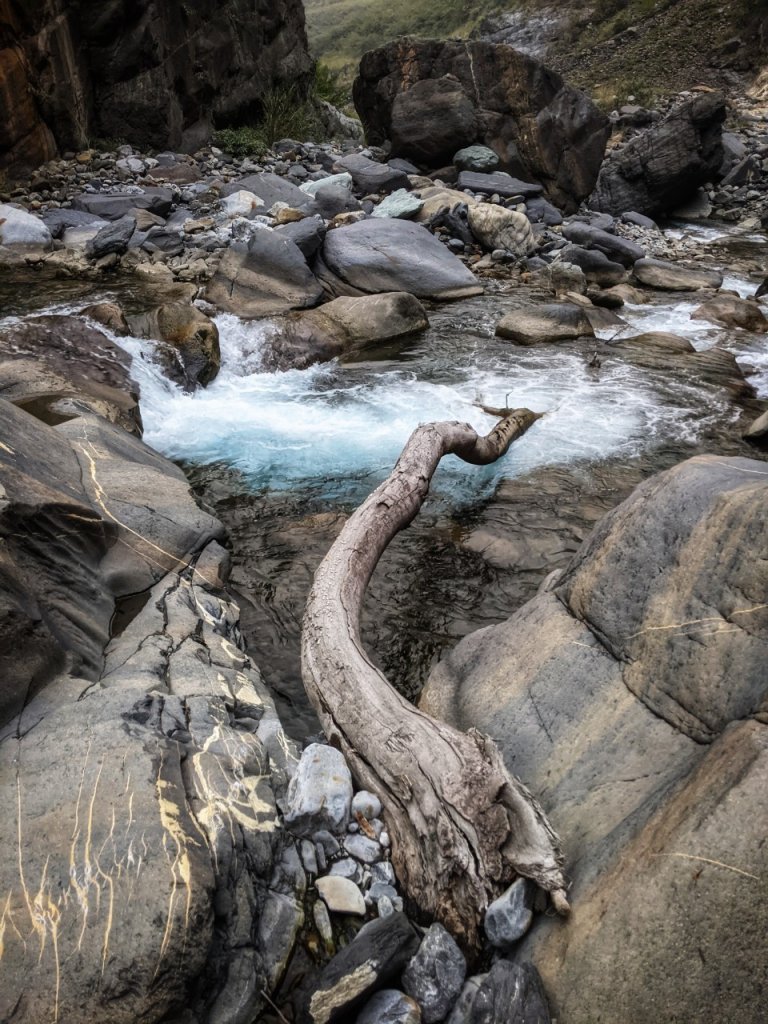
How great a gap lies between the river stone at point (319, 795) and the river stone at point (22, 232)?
35.1 feet

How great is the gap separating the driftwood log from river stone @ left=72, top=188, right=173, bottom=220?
1114cm

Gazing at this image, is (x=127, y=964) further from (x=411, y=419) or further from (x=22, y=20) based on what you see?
(x=22, y=20)

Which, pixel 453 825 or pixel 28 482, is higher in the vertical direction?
pixel 28 482

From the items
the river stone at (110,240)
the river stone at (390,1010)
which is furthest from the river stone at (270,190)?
the river stone at (390,1010)

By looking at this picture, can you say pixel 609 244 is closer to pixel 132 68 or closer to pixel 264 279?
pixel 264 279

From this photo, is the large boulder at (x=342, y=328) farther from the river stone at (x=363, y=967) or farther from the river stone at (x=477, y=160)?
the river stone at (x=477, y=160)

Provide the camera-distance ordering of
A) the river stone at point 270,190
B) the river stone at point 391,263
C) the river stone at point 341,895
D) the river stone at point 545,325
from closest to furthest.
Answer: the river stone at point 341,895 < the river stone at point 545,325 < the river stone at point 391,263 < the river stone at point 270,190

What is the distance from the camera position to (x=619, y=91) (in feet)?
90.8

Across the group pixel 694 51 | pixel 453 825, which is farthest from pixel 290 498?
pixel 694 51

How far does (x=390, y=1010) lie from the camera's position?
86.7 inches

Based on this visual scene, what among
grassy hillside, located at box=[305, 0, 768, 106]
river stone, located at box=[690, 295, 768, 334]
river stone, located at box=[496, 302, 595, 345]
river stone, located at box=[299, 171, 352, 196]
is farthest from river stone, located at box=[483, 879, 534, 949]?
grassy hillside, located at box=[305, 0, 768, 106]

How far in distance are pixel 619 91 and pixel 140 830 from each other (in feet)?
106

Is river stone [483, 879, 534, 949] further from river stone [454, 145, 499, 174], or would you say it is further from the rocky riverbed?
river stone [454, 145, 499, 174]

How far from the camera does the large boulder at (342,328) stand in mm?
8906
